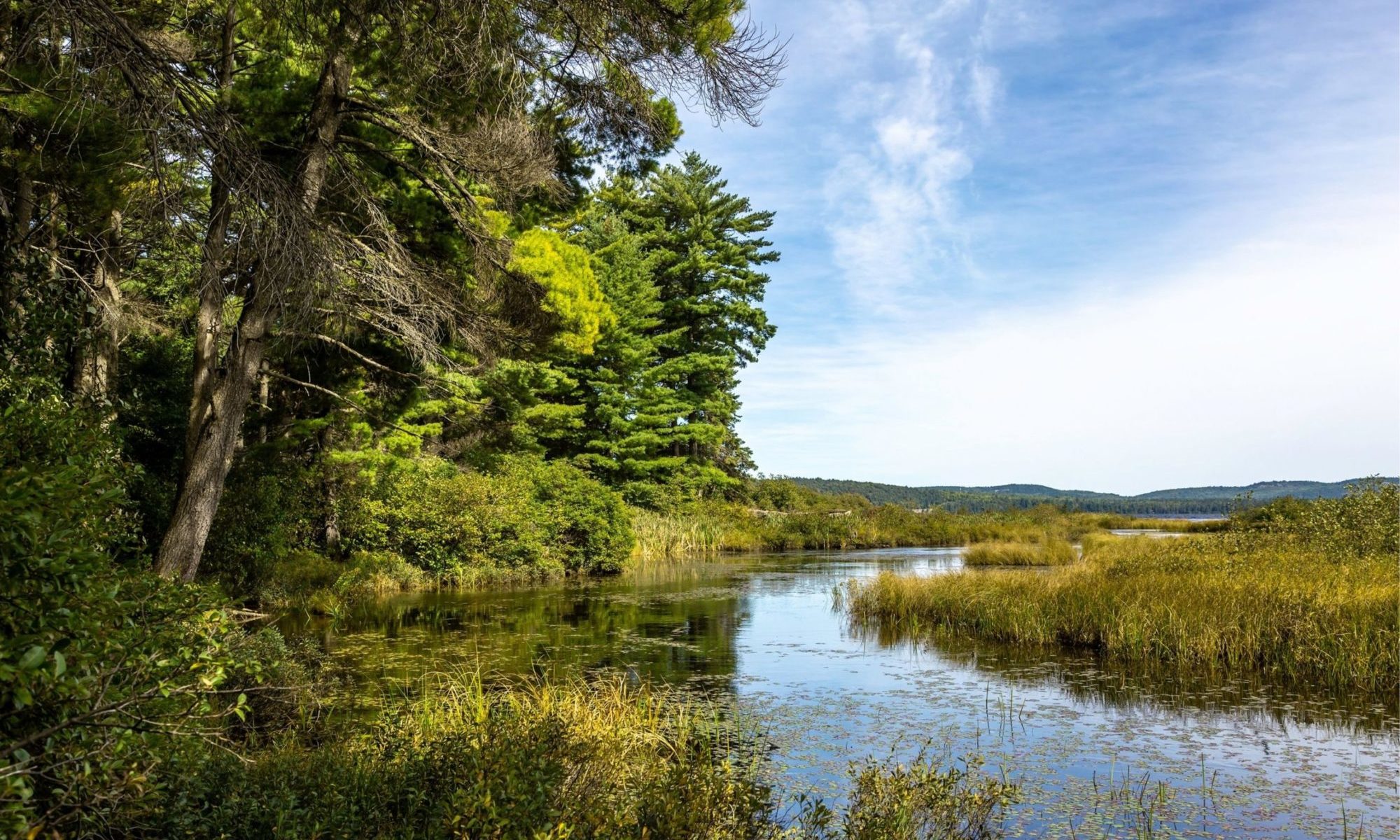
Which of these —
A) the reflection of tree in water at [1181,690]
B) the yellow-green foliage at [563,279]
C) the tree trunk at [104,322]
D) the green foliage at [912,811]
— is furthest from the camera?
the yellow-green foliage at [563,279]

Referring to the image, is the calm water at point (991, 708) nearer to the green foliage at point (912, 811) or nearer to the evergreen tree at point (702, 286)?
the green foliage at point (912, 811)

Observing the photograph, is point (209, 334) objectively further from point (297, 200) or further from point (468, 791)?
point (468, 791)

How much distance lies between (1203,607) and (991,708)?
12.8 feet

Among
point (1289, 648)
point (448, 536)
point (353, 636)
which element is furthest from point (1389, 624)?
point (448, 536)

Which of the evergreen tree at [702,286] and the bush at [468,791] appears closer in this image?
the bush at [468,791]

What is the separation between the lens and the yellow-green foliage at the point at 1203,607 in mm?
8945

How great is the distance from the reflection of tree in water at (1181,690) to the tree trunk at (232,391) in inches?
317

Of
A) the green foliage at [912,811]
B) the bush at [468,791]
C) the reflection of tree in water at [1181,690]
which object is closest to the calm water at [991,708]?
the reflection of tree in water at [1181,690]

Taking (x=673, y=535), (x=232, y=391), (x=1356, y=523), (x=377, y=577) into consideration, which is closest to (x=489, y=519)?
(x=377, y=577)

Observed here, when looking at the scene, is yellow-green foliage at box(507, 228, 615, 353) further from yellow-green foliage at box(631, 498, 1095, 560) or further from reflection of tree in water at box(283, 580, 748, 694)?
yellow-green foliage at box(631, 498, 1095, 560)

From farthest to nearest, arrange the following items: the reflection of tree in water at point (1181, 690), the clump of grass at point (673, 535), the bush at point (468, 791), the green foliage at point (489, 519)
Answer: the clump of grass at point (673, 535) → the green foliage at point (489, 519) → the reflection of tree in water at point (1181, 690) → the bush at point (468, 791)

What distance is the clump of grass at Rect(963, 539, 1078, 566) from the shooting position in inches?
911

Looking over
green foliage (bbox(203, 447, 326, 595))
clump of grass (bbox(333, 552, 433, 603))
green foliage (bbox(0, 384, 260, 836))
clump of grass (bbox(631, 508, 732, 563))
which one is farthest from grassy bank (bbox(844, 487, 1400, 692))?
clump of grass (bbox(631, 508, 732, 563))

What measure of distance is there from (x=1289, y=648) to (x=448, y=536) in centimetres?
1382
